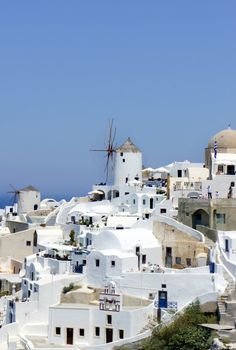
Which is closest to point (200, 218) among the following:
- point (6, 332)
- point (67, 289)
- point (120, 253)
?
point (120, 253)

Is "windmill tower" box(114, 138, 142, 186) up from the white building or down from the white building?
up

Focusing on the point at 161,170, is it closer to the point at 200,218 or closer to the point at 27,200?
the point at 27,200

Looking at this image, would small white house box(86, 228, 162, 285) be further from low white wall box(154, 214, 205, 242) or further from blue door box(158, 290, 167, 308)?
blue door box(158, 290, 167, 308)

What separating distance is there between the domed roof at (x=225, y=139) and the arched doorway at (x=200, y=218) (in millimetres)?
11364

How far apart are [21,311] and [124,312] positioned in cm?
636

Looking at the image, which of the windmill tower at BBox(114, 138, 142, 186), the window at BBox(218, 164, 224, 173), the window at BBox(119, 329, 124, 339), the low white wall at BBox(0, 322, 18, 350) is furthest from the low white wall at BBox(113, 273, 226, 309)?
the windmill tower at BBox(114, 138, 142, 186)

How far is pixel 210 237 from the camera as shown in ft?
138

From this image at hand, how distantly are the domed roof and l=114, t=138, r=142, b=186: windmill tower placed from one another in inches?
224

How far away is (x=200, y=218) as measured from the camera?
146ft

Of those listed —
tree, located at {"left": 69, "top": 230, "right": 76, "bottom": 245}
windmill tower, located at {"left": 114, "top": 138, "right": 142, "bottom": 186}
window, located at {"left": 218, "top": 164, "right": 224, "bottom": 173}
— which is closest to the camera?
tree, located at {"left": 69, "top": 230, "right": 76, "bottom": 245}

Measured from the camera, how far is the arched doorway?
44062 millimetres

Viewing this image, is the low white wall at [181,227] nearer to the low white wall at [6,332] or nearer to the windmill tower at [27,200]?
the low white wall at [6,332]

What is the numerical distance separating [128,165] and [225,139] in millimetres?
7632

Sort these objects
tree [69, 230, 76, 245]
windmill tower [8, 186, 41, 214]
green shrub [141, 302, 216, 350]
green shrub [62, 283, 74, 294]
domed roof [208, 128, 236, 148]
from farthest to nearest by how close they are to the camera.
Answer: windmill tower [8, 186, 41, 214], domed roof [208, 128, 236, 148], tree [69, 230, 76, 245], green shrub [62, 283, 74, 294], green shrub [141, 302, 216, 350]
